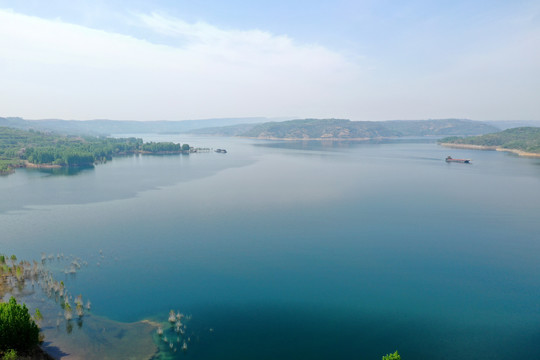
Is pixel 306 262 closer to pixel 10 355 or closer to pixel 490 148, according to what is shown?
pixel 10 355

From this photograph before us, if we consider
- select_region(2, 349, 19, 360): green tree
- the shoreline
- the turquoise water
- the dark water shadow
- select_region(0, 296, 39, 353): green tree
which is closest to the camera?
select_region(2, 349, 19, 360): green tree

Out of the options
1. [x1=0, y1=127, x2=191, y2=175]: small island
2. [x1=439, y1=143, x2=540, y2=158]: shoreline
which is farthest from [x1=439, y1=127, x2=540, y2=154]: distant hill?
[x1=0, y1=127, x2=191, y2=175]: small island

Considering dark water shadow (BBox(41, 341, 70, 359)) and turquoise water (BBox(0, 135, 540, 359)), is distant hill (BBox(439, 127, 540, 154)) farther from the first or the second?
dark water shadow (BBox(41, 341, 70, 359))

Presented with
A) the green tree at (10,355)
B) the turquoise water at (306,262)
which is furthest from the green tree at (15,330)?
the turquoise water at (306,262)

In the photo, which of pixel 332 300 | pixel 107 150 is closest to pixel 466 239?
pixel 332 300

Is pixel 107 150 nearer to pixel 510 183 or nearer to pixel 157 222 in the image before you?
pixel 157 222

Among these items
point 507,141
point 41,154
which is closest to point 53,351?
point 41,154

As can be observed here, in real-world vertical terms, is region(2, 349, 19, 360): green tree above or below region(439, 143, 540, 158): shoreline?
below
